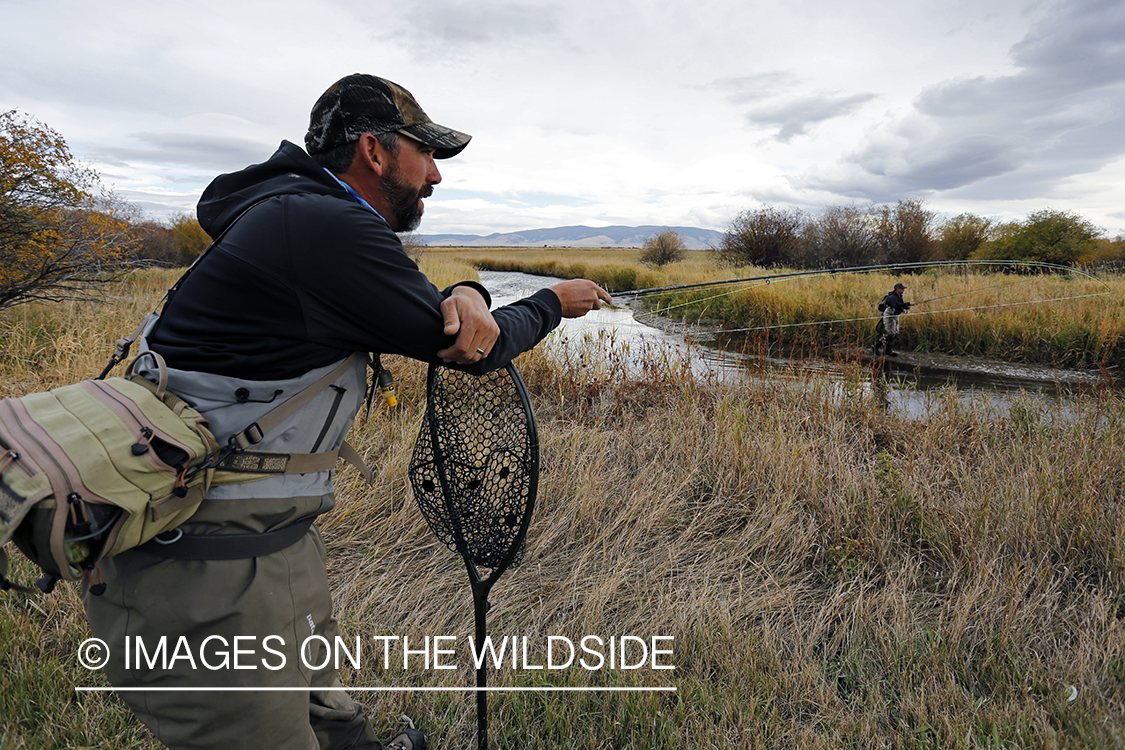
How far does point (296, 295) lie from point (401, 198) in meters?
0.45

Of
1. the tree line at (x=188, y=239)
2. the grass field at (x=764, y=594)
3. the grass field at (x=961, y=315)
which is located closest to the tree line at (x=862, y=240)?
the tree line at (x=188, y=239)

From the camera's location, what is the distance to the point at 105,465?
3.37ft

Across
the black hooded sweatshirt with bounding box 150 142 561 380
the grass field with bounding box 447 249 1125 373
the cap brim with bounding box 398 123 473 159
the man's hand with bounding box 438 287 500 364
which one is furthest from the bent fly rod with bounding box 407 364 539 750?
the grass field with bounding box 447 249 1125 373

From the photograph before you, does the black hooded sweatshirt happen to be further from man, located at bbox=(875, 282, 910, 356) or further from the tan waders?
man, located at bbox=(875, 282, 910, 356)

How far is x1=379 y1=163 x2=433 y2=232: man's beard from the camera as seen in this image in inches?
57.8

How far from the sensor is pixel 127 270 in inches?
355

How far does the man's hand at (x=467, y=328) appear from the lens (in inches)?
48.3

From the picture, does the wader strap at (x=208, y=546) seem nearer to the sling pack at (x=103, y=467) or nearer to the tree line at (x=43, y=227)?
the sling pack at (x=103, y=467)

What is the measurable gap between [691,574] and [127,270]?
997 cm

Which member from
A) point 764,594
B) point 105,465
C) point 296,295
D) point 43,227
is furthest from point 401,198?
point 43,227

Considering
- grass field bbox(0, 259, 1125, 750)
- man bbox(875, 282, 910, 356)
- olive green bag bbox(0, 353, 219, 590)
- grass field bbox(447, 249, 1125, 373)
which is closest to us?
olive green bag bbox(0, 353, 219, 590)

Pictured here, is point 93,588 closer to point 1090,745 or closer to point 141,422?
point 141,422

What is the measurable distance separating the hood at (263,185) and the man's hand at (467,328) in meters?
0.34

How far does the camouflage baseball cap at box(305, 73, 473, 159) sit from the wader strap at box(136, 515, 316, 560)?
0.93m
